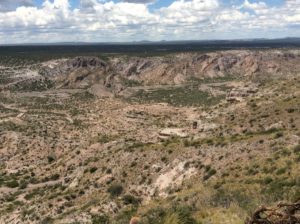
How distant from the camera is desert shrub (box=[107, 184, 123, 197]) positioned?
35438 millimetres

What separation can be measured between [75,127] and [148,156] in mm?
51238

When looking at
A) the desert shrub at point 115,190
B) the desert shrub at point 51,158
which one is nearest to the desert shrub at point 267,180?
the desert shrub at point 115,190

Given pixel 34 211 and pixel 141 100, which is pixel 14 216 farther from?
pixel 141 100

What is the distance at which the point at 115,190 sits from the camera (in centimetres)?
3578

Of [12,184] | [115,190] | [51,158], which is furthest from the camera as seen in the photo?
[51,158]

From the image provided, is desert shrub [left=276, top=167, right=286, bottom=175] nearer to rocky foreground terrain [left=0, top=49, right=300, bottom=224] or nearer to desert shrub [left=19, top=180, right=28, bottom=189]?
rocky foreground terrain [left=0, top=49, right=300, bottom=224]

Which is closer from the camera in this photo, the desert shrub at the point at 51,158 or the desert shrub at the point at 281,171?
the desert shrub at the point at 281,171

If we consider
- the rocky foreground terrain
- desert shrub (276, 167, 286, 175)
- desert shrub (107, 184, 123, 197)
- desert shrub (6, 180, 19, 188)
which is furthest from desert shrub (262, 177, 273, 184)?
desert shrub (6, 180, 19, 188)

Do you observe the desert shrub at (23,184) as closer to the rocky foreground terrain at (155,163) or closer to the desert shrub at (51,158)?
the rocky foreground terrain at (155,163)

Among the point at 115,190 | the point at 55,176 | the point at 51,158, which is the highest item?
the point at 115,190

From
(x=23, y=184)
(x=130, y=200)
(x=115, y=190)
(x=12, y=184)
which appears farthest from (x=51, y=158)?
(x=130, y=200)

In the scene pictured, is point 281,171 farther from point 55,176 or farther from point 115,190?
point 55,176

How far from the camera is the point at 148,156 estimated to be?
41.6m

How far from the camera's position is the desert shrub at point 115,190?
35.4m
